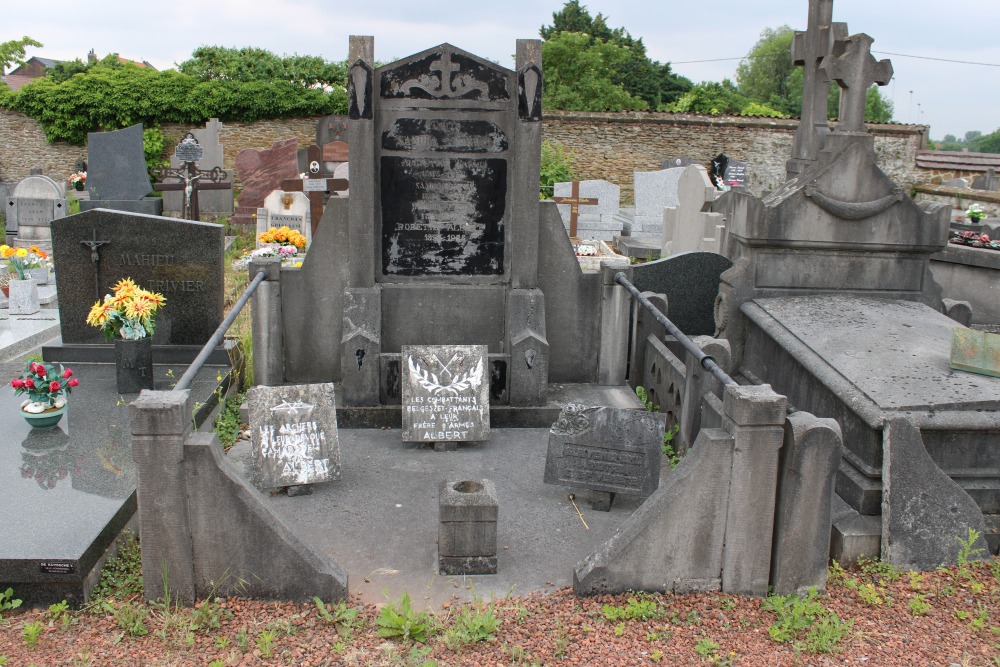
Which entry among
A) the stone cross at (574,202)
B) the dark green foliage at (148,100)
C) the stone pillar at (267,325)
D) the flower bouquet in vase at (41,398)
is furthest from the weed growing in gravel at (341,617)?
the dark green foliage at (148,100)

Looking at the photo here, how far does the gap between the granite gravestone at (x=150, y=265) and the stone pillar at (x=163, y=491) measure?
366 centimetres

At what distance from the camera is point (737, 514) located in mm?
3949

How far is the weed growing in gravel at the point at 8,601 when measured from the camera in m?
3.89

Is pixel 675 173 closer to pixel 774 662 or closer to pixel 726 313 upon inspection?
pixel 726 313

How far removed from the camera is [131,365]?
6590 millimetres

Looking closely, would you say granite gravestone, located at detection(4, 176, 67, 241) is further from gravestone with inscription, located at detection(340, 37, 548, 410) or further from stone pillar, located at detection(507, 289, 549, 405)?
stone pillar, located at detection(507, 289, 549, 405)

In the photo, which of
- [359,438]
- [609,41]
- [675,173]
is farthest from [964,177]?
[359,438]

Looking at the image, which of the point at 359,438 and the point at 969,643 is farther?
the point at 359,438

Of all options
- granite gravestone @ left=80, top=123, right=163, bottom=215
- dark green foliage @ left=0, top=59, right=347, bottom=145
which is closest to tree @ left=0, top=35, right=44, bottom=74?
dark green foliage @ left=0, top=59, right=347, bottom=145

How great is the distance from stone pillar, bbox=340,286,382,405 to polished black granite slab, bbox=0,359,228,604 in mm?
1129

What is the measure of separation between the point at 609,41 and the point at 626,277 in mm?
37805

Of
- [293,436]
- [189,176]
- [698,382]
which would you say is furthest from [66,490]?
[189,176]

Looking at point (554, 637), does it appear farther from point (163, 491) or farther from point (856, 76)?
point (856, 76)

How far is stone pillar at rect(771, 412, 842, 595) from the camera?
3844 millimetres
